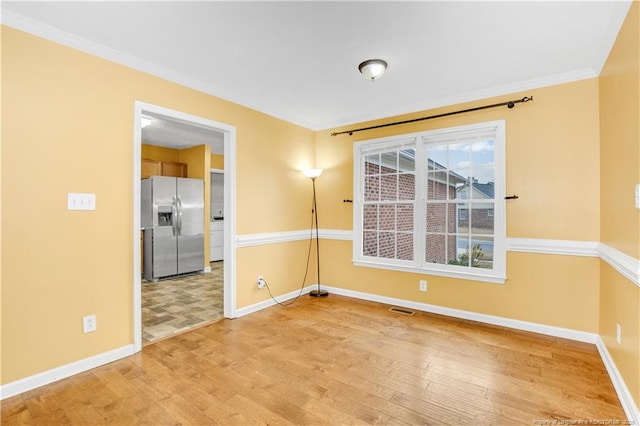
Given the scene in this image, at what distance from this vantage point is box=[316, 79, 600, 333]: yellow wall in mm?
2836

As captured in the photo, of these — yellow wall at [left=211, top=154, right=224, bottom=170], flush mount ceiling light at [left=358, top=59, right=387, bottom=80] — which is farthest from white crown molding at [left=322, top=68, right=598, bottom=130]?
yellow wall at [left=211, top=154, right=224, bottom=170]

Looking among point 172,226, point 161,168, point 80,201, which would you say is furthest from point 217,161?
point 80,201

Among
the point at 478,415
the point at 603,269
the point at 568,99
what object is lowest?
the point at 478,415

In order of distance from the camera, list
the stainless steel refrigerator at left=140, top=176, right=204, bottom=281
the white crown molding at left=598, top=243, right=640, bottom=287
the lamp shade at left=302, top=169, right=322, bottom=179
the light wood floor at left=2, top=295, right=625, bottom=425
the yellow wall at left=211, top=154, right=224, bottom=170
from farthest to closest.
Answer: the yellow wall at left=211, top=154, right=224, bottom=170 < the stainless steel refrigerator at left=140, top=176, right=204, bottom=281 < the lamp shade at left=302, top=169, right=322, bottom=179 < the light wood floor at left=2, top=295, right=625, bottom=425 < the white crown molding at left=598, top=243, right=640, bottom=287

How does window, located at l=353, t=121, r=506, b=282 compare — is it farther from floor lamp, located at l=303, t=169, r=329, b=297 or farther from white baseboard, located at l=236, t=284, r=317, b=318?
white baseboard, located at l=236, t=284, r=317, b=318

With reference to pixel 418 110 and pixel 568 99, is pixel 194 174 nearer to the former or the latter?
pixel 418 110

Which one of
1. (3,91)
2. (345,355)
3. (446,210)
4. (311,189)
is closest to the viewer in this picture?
(3,91)

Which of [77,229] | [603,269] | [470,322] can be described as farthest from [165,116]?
[603,269]

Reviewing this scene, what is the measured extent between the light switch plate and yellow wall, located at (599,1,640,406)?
375 cm

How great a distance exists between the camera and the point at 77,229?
2359mm

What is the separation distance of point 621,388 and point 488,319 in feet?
4.40

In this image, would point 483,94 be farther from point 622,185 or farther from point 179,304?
point 179,304

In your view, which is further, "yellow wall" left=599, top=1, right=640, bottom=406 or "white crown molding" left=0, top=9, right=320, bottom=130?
"white crown molding" left=0, top=9, right=320, bottom=130

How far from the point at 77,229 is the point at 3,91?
3.39ft
